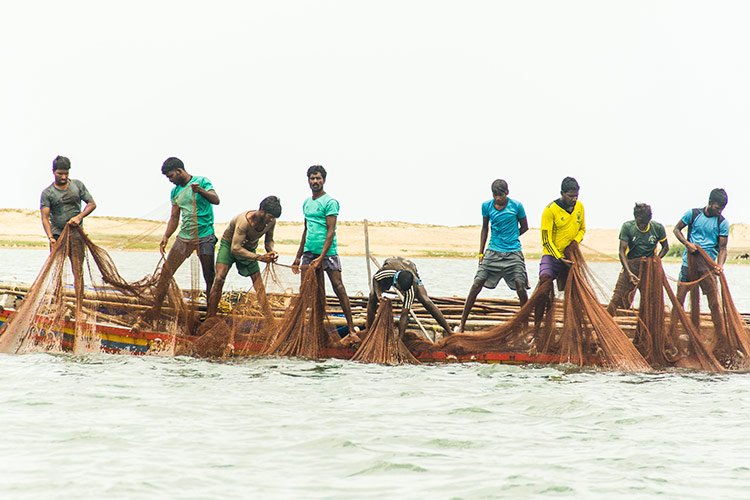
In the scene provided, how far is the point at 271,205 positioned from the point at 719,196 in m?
4.83

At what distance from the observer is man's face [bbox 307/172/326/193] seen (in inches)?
408

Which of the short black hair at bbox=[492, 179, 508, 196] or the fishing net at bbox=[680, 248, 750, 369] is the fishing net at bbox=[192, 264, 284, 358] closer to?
the short black hair at bbox=[492, 179, 508, 196]

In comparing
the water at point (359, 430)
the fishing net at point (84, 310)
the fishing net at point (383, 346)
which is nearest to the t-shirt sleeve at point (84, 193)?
the fishing net at point (84, 310)

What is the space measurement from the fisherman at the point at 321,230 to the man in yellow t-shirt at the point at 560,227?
2.15 m

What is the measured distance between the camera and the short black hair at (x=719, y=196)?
422 inches

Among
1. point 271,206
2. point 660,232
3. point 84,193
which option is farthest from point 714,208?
point 84,193

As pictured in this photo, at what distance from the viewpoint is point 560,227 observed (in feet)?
33.6

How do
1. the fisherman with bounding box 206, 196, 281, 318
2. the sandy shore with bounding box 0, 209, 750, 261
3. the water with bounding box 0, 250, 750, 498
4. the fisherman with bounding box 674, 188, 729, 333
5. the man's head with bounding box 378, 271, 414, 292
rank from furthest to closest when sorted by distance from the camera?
the sandy shore with bounding box 0, 209, 750, 261
the fisherman with bounding box 674, 188, 729, 333
the fisherman with bounding box 206, 196, 281, 318
the man's head with bounding box 378, 271, 414, 292
the water with bounding box 0, 250, 750, 498

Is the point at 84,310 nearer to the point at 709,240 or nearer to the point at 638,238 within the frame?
the point at 638,238

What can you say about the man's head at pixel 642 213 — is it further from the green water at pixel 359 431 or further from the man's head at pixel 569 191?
the green water at pixel 359 431

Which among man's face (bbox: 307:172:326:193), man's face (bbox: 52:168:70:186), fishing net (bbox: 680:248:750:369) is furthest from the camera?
man's face (bbox: 52:168:70:186)

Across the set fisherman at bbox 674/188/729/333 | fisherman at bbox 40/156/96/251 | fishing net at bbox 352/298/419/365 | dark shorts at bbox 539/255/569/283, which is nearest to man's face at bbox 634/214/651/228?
fisherman at bbox 674/188/729/333

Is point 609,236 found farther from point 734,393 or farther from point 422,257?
point 734,393

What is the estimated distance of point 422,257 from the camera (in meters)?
54.9
